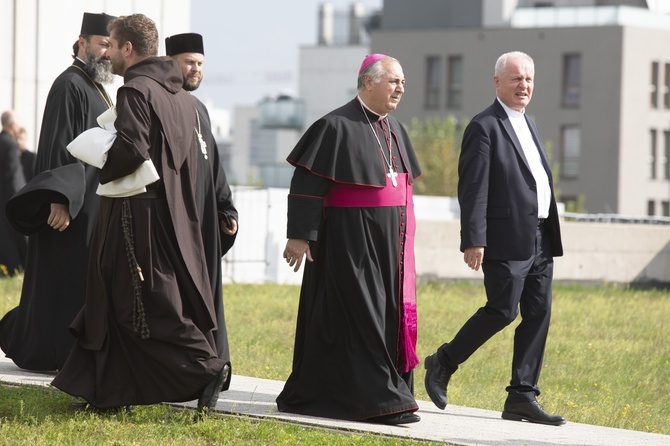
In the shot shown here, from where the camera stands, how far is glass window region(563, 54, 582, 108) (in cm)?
6625

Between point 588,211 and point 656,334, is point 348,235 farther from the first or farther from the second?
point 588,211

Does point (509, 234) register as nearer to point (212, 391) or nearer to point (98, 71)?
point (212, 391)

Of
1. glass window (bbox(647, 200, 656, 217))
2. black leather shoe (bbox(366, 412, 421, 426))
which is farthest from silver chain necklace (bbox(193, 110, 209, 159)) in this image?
glass window (bbox(647, 200, 656, 217))

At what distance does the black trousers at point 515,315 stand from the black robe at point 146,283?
1.60 meters

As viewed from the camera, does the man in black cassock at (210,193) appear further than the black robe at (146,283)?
Yes

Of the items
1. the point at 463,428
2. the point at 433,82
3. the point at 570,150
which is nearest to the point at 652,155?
the point at 570,150

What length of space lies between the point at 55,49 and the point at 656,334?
973 centimetres

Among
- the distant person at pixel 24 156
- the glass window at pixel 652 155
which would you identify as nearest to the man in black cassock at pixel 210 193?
the distant person at pixel 24 156

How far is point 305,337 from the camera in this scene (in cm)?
771

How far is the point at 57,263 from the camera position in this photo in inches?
344

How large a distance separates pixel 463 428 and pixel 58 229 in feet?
9.69

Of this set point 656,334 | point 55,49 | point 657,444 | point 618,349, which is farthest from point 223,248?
point 55,49

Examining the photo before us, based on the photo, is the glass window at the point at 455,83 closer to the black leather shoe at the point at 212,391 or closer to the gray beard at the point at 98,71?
the gray beard at the point at 98,71

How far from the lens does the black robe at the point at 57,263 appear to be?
28.6 ft
